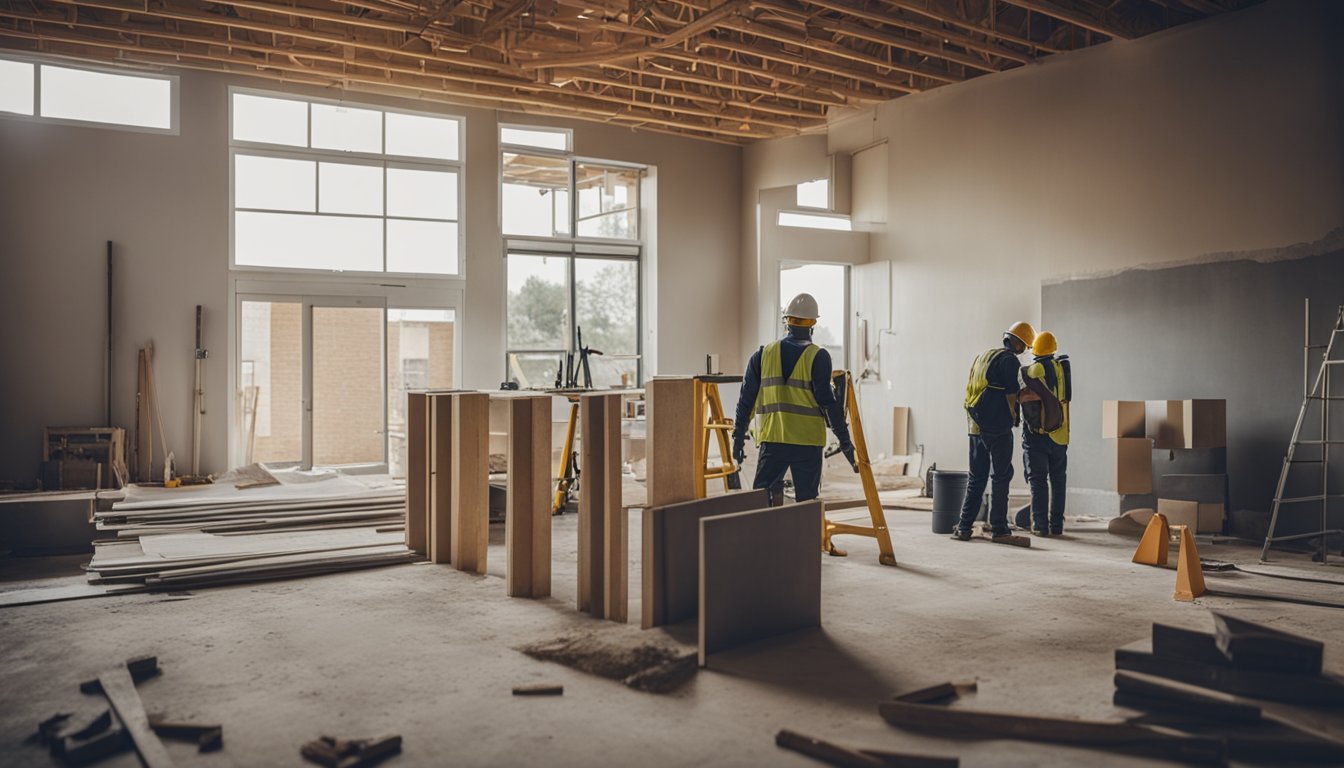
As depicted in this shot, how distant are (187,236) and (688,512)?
9065 millimetres

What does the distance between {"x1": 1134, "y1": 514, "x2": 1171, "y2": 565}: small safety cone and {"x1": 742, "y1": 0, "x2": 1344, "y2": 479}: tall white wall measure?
283 centimetres

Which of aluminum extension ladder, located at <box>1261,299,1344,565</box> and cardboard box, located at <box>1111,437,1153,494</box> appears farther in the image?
cardboard box, located at <box>1111,437,1153,494</box>

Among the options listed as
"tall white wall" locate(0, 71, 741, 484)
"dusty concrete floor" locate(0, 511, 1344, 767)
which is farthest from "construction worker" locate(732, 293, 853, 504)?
"tall white wall" locate(0, 71, 741, 484)

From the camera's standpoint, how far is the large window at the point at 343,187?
11977mm

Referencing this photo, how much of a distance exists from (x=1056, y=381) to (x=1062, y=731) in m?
5.77

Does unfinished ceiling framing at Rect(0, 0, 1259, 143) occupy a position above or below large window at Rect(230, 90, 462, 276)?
above

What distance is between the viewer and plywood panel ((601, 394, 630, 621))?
17.6 feet

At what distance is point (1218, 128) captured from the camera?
8945mm

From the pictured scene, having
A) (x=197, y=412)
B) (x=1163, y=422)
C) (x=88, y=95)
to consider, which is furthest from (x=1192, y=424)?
(x=88, y=95)

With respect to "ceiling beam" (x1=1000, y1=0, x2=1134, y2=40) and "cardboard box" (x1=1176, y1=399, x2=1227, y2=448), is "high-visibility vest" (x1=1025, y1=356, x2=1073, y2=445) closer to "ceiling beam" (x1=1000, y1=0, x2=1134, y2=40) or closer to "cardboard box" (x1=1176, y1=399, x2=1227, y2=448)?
"cardboard box" (x1=1176, y1=399, x2=1227, y2=448)

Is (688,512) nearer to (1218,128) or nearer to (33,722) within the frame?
(33,722)

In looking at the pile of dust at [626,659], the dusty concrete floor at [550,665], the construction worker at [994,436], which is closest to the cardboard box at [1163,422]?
the construction worker at [994,436]

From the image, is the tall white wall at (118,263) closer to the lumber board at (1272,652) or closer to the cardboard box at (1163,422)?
the cardboard box at (1163,422)

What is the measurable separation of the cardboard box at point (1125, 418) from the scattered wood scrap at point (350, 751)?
7498mm
